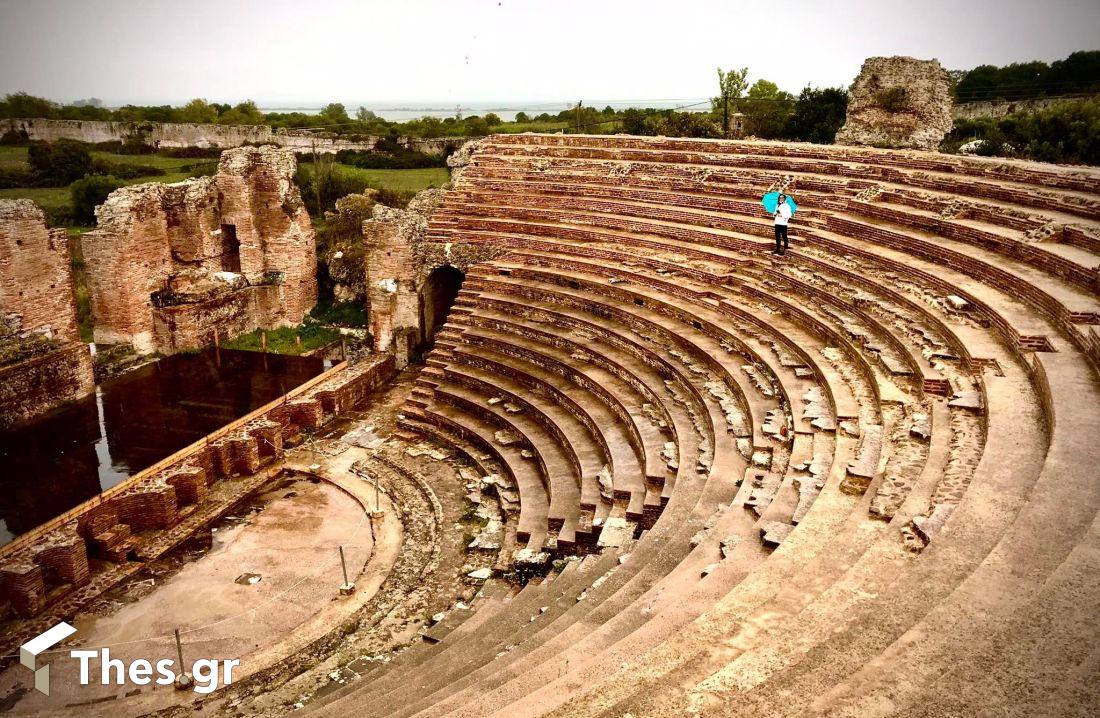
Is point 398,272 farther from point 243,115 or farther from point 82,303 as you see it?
point 243,115

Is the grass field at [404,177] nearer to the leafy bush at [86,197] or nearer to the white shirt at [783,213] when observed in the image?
the leafy bush at [86,197]

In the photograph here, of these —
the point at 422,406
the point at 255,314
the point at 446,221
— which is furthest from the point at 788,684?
the point at 255,314

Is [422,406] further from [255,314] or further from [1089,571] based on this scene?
[1089,571]

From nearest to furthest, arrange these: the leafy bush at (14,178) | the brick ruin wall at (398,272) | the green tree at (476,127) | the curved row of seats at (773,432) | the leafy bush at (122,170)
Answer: the curved row of seats at (773,432) → the brick ruin wall at (398,272) → the leafy bush at (14,178) → the leafy bush at (122,170) → the green tree at (476,127)

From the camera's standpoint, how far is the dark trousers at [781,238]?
1203cm

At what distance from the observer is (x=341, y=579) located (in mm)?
9445

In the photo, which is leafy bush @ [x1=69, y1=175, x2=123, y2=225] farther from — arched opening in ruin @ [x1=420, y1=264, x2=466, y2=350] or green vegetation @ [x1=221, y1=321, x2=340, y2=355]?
arched opening in ruin @ [x1=420, y1=264, x2=466, y2=350]

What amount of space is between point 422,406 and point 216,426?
3725mm

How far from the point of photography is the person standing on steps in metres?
11.9

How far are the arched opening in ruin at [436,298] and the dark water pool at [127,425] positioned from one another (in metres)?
2.52

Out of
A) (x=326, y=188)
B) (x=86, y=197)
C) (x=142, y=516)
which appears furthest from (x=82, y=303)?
(x=326, y=188)

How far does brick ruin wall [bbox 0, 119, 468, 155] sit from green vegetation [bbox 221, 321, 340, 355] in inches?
916

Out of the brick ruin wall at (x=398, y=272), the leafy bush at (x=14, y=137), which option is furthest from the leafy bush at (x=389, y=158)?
the brick ruin wall at (x=398, y=272)

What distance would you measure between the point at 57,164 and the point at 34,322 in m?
20.4
